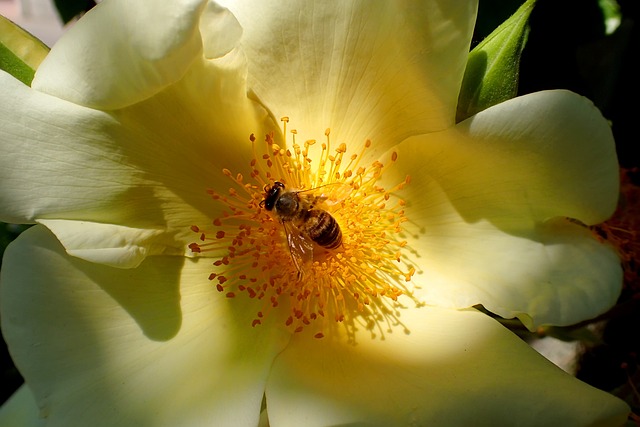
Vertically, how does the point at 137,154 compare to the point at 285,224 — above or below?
above

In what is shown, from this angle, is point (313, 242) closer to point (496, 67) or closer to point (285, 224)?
point (285, 224)

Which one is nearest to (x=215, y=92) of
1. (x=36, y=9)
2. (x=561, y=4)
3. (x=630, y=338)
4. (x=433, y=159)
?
(x=433, y=159)

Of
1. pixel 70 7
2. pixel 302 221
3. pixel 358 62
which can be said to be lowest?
pixel 302 221

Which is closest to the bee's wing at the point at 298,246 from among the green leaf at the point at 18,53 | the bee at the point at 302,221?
the bee at the point at 302,221

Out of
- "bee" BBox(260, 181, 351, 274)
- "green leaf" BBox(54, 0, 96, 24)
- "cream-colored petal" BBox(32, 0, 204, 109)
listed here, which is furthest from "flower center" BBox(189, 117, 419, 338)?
"green leaf" BBox(54, 0, 96, 24)

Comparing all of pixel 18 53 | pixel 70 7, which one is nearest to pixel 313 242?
pixel 18 53

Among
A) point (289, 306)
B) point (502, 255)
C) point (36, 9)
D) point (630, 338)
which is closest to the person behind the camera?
point (502, 255)

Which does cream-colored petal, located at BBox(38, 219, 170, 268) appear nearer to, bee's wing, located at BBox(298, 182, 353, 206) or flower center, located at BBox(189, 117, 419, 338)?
flower center, located at BBox(189, 117, 419, 338)

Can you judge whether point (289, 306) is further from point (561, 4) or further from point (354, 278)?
point (561, 4)
